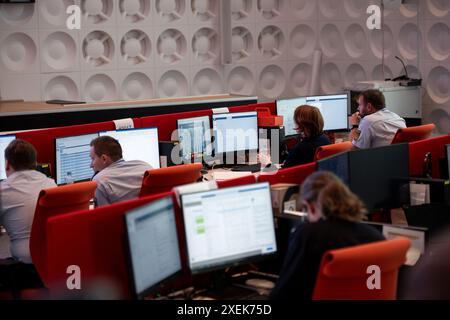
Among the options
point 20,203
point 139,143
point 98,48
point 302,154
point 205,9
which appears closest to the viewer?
point 20,203

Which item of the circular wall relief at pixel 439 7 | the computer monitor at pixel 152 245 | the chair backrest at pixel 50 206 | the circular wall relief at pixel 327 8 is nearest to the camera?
the computer monitor at pixel 152 245

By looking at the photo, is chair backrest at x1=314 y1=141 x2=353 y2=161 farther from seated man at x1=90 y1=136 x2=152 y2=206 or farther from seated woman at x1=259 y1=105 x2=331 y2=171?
seated man at x1=90 y1=136 x2=152 y2=206

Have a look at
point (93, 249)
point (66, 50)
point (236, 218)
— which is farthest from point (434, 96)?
point (93, 249)

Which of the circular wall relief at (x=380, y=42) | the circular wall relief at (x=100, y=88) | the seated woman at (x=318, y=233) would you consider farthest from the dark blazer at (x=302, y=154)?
the circular wall relief at (x=380, y=42)

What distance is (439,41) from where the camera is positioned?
9.16 m

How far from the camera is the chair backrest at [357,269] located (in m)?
2.99

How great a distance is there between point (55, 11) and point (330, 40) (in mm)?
3507

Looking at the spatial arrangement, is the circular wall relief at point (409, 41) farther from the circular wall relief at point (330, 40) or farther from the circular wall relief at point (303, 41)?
the circular wall relief at point (303, 41)

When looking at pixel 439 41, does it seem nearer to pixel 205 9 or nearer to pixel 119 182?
pixel 205 9

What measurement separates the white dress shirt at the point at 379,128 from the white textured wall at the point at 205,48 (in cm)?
246

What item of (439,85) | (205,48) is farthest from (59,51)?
(439,85)

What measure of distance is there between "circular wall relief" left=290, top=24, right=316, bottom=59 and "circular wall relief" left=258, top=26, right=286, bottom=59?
0.49 feet

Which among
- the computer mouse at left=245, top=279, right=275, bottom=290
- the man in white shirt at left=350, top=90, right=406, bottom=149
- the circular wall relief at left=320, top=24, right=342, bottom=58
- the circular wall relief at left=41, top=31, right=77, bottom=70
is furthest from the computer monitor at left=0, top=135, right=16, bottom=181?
the circular wall relief at left=320, top=24, right=342, bottom=58
